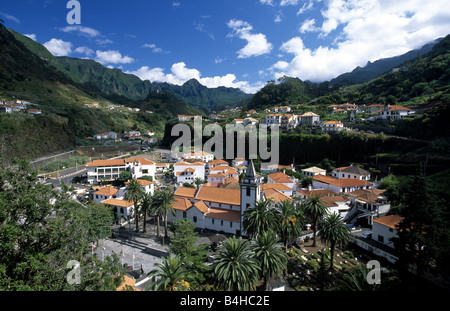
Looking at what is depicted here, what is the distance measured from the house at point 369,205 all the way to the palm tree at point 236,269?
22972 millimetres

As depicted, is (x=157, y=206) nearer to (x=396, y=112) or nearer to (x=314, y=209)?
(x=314, y=209)

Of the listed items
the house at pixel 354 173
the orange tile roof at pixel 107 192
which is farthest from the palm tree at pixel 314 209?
the orange tile roof at pixel 107 192

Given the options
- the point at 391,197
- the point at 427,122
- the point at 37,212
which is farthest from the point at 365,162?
the point at 37,212

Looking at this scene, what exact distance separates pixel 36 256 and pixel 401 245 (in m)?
23.7

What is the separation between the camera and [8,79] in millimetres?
105438

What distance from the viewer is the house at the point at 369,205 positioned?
30491 millimetres

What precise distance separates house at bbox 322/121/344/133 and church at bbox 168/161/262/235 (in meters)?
48.9

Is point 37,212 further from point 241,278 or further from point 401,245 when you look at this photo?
point 401,245

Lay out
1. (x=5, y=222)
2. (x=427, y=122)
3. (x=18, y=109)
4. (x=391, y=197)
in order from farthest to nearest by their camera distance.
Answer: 1. (x=18, y=109)
2. (x=427, y=122)
3. (x=391, y=197)
4. (x=5, y=222)

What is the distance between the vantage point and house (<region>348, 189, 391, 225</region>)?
100 ft

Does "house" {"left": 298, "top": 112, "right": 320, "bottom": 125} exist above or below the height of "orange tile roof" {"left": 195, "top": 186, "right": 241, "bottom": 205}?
above

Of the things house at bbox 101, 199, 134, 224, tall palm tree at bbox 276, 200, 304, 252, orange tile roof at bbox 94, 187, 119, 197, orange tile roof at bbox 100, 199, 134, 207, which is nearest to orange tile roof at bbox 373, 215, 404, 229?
tall palm tree at bbox 276, 200, 304, 252

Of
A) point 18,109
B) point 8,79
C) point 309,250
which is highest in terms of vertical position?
point 8,79

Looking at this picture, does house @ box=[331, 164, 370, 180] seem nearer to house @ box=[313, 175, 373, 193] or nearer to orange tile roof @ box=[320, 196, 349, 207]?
house @ box=[313, 175, 373, 193]
